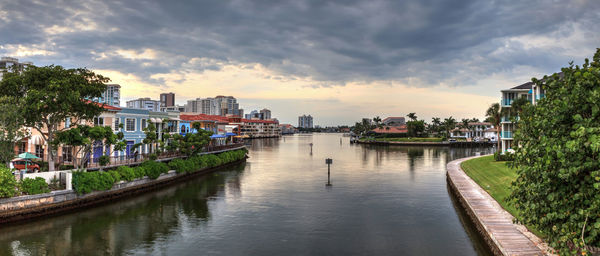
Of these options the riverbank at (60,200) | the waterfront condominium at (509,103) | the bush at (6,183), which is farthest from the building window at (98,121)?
the waterfront condominium at (509,103)

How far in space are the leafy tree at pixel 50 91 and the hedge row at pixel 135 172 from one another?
496cm

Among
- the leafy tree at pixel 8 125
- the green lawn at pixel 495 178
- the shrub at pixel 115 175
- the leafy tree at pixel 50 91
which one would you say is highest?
the leafy tree at pixel 50 91

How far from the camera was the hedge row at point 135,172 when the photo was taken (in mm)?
33250

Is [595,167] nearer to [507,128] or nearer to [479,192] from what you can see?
[479,192]

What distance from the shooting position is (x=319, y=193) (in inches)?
1613

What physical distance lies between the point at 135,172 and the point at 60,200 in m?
10.3

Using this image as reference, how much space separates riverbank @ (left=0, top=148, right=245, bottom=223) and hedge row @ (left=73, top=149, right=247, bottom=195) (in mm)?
656

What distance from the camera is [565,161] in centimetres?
1185

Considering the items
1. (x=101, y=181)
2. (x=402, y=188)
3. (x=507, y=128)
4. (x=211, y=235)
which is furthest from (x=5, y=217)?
(x=507, y=128)

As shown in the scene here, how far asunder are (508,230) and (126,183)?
36359 mm

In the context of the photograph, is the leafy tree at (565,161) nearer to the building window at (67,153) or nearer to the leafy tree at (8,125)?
the leafy tree at (8,125)

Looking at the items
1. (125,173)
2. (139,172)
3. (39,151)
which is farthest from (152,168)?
(39,151)

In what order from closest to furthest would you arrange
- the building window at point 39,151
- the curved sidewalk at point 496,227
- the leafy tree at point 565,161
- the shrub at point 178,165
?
the leafy tree at point 565,161 → the curved sidewalk at point 496,227 → the building window at point 39,151 → the shrub at point 178,165

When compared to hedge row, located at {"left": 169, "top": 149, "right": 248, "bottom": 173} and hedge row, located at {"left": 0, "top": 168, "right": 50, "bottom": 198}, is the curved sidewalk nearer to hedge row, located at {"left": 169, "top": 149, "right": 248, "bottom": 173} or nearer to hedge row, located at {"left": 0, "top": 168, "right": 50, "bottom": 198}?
hedge row, located at {"left": 0, "top": 168, "right": 50, "bottom": 198}
